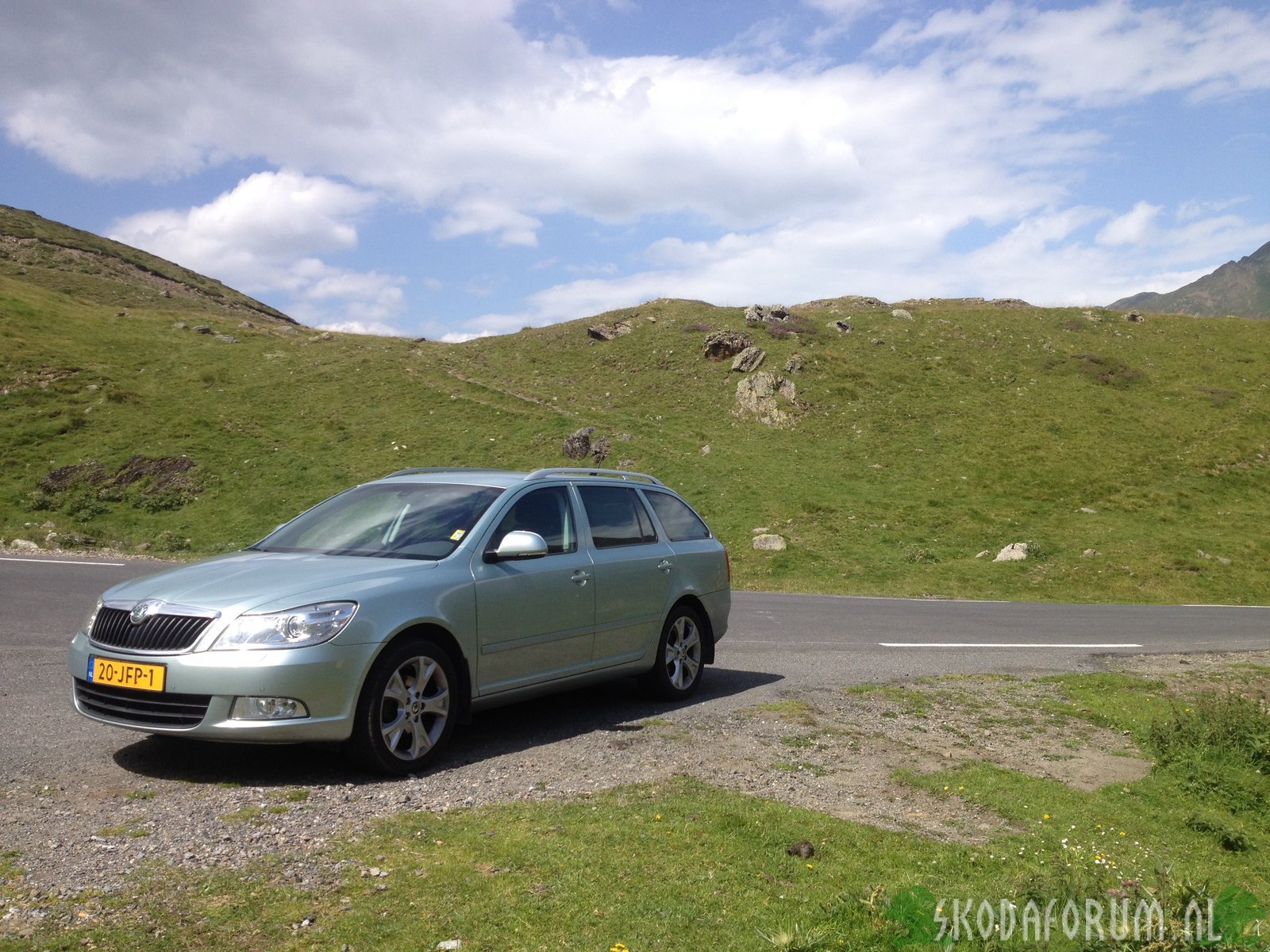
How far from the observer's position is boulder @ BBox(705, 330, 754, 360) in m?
44.3

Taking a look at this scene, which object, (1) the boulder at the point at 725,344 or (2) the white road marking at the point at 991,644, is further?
(1) the boulder at the point at 725,344

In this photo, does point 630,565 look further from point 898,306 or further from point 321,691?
point 898,306

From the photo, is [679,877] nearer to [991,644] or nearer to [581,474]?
[581,474]

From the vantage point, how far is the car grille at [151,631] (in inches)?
219

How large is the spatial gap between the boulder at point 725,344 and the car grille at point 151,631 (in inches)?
1546

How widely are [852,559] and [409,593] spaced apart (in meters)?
21.1

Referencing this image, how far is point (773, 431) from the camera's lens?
125 ft

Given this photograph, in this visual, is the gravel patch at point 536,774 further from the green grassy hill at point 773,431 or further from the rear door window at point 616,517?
the green grassy hill at point 773,431

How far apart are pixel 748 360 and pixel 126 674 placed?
3854cm


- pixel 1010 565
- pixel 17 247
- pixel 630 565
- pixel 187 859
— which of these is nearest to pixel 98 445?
pixel 1010 565

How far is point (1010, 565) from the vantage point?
25578 mm

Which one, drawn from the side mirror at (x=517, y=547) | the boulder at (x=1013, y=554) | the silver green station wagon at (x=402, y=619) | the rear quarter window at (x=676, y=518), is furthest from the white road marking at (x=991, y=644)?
the boulder at (x=1013, y=554)

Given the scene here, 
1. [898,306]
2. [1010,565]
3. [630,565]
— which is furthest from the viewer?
[898,306]

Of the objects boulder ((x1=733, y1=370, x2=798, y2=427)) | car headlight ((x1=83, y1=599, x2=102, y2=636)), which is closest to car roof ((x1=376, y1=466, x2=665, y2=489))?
car headlight ((x1=83, y1=599, x2=102, y2=636))
